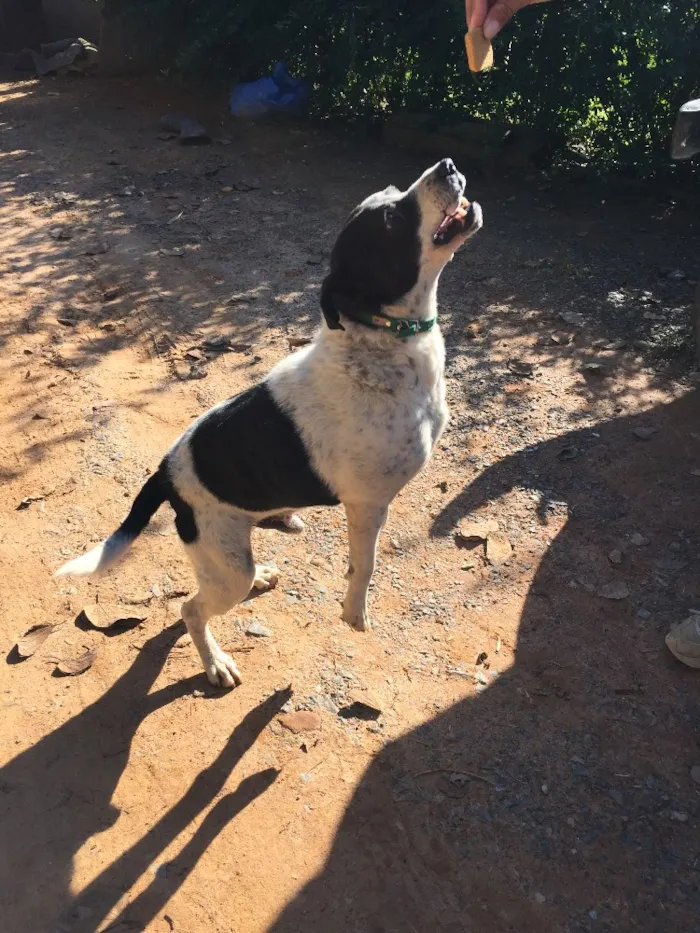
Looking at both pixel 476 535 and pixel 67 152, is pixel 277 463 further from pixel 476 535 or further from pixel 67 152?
pixel 67 152

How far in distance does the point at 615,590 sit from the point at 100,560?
2.55 m

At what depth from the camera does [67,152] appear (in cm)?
948

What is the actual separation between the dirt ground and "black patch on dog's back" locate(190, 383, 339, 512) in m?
0.98

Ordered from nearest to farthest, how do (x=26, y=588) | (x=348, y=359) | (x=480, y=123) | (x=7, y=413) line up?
(x=348, y=359) → (x=26, y=588) → (x=7, y=413) → (x=480, y=123)

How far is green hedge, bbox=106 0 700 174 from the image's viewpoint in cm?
709

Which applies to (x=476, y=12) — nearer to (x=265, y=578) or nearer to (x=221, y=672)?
(x=265, y=578)

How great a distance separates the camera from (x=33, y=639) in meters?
3.86

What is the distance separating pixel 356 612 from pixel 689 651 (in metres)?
1.53

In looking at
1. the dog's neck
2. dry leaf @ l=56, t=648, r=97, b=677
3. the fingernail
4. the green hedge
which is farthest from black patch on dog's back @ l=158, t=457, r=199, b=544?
the green hedge

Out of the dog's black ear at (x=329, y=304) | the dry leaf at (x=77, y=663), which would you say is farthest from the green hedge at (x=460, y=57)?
the dry leaf at (x=77, y=663)

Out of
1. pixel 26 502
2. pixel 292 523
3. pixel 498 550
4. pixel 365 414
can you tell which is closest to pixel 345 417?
pixel 365 414

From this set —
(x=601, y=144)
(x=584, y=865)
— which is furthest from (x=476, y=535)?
(x=601, y=144)

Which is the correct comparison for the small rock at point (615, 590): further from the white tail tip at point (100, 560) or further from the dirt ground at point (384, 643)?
the white tail tip at point (100, 560)

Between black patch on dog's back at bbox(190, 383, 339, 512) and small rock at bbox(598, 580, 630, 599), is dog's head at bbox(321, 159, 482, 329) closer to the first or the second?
black patch on dog's back at bbox(190, 383, 339, 512)
